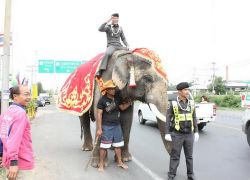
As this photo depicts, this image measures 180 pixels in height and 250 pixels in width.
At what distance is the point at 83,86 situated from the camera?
30.8 ft

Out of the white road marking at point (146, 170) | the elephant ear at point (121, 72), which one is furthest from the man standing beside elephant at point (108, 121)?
the white road marking at point (146, 170)

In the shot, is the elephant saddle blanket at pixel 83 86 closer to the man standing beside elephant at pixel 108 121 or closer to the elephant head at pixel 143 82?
the elephant head at pixel 143 82

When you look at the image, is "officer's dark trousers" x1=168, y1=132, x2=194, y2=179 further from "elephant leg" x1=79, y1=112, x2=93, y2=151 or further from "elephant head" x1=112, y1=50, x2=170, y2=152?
"elephant leg" x1=79, y1=112, x2=93, y2=151

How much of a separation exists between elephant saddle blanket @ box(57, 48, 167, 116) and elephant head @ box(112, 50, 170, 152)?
0.13 m

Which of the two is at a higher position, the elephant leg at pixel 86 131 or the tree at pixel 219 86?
the tree at pixel 219 86

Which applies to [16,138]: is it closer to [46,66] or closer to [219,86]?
[46,66]

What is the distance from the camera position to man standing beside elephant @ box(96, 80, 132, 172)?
8.03 metres

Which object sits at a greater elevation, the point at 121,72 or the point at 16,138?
the point at 121,72

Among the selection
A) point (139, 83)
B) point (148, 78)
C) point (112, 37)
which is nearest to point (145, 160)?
point (139, 83)

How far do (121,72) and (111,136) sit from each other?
131cm

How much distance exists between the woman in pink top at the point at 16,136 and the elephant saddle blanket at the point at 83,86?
3.93m

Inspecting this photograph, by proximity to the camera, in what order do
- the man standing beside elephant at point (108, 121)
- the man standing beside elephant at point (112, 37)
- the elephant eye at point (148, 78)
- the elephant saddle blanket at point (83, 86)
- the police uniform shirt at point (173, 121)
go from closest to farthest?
the police uniform shirt at point (173, 121) < the elephant eye at point (148, 78) < the man standing beside elephant at point (108, 121) < the elephant saddle blanket at point (83, 86) < the man standing beside elephant at point (112, 37)

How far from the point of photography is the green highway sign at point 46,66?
42.8 meters

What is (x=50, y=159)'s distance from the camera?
9.37 m
